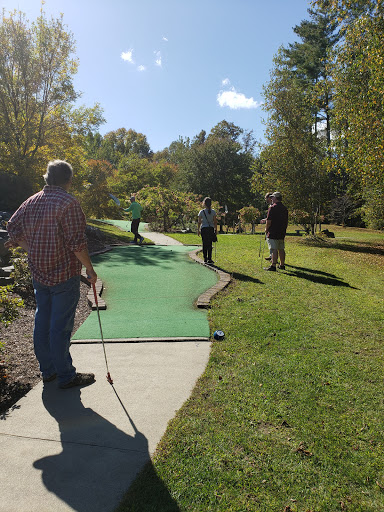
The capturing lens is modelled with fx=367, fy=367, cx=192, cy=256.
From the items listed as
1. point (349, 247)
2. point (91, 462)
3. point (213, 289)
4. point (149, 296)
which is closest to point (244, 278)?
point (213, 289)

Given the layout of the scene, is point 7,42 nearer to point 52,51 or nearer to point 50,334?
point 52,51

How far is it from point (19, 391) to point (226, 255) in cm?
871

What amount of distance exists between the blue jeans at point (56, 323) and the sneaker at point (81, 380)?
4cm

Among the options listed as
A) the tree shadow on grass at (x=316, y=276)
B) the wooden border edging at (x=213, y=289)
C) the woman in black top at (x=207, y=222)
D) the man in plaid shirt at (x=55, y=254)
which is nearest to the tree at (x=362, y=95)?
the tree shadow on grass at (x=316, y=276)

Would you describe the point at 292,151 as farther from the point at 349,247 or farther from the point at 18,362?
the point at 18,362

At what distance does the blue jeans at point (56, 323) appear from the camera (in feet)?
10.6

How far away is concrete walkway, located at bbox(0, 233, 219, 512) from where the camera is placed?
215 centimetres

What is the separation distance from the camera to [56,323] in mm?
3227

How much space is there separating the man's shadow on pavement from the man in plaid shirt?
1.84ft

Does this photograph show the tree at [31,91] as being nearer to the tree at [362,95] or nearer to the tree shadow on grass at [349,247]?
the tree at [362,95]

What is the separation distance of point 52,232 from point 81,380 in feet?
4.67

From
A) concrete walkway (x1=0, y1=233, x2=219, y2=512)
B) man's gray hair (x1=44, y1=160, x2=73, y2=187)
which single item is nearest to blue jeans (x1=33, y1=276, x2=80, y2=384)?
concrete walkway (x1=0, y1=233, x2=219, y2=512)

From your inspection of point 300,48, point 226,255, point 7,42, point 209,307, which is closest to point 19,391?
point 209,307

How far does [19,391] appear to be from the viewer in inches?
133
